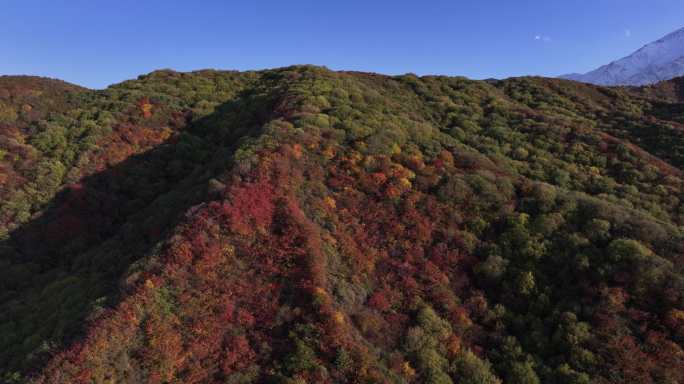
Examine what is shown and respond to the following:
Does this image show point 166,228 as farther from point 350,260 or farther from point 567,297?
point 567,297

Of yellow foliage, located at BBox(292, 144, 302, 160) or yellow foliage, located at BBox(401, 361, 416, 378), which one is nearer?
yellow foliage, located at BBox(401, 361, 416, 378)

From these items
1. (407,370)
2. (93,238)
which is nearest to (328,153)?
(407,370)

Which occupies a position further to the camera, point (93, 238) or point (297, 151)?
point (93, 238)

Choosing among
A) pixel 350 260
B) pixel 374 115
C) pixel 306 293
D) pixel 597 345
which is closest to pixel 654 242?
pixel 597 345

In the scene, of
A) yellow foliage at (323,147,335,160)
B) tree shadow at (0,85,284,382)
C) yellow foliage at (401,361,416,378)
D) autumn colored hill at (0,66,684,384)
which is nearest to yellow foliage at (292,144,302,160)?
autumn colored hill at (0,66,684,384)

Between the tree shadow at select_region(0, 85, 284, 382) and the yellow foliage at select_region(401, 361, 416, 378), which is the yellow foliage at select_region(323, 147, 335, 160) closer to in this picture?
the tree shadow at select_region(0, 85, 284, 382)

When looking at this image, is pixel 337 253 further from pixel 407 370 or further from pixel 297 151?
pixel 297 151

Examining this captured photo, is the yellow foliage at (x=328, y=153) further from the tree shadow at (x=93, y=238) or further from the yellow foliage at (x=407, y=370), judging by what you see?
the yellow foliage at (x=407, y=370)

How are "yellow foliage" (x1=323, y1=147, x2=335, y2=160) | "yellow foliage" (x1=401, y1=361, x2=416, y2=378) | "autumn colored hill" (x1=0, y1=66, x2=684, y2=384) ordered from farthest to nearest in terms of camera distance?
"yellow foliage" (x1=323, y1=147, x2=335, y2=160) < "autumn colored hill" (x1=0, y1=66, x2=684, y2=384) < "yellow foliage" (x1=401, y1=361, x2=416, y2=378)
